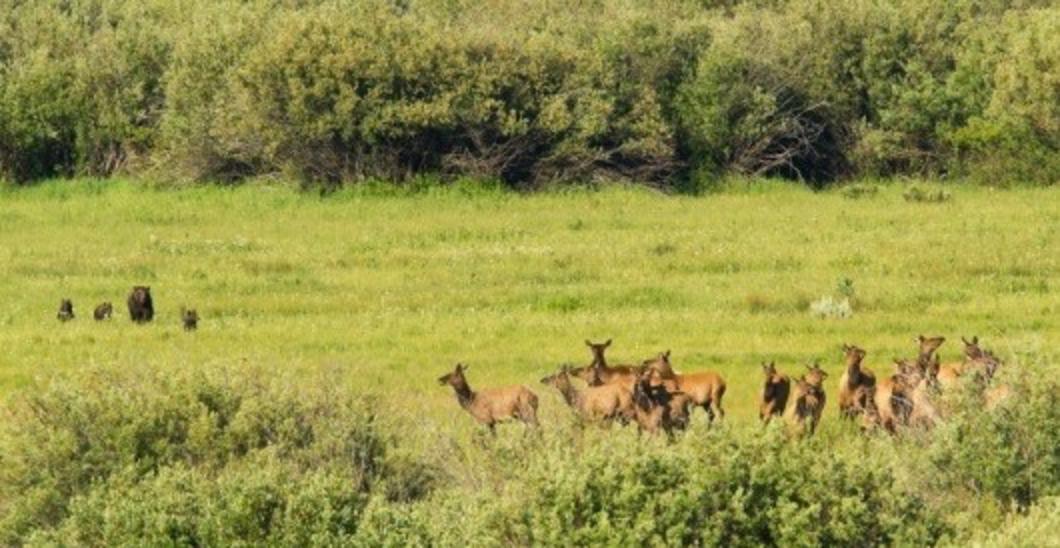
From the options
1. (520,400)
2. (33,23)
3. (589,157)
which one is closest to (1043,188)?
(589,157)

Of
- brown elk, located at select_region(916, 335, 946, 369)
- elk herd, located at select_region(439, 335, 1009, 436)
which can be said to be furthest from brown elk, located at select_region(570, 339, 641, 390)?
brown elk, located at select_region(916, 335, 946, 369)

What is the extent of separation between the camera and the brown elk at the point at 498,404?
2159 cm

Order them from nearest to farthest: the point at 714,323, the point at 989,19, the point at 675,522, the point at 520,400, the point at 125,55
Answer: the point at 675,522 < the point at 520,400 < the point at 714,323 < the point at 125,55 < the point at 989,19

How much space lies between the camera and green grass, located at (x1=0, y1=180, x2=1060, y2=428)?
90.0ft

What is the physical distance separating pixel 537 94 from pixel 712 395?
3092cm

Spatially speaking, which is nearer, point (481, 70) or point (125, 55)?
point (481, 70)

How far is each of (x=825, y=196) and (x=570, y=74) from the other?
6.91 meters

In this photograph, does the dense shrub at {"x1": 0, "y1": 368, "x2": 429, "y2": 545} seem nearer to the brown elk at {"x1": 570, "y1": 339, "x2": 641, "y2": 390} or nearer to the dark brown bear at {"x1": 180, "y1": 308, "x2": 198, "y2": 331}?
the brown elk at {"x1": 570, "y1": 339, "x2": 641, "y2": 390}

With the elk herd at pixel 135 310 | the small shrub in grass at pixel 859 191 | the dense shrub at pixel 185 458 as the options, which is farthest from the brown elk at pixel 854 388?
the small shrub in grass at pixel 859 191

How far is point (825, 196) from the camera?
167ft

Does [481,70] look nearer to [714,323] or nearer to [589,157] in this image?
[589,157]

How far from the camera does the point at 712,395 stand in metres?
22.5

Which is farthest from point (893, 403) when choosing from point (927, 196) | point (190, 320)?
point (927, 196)

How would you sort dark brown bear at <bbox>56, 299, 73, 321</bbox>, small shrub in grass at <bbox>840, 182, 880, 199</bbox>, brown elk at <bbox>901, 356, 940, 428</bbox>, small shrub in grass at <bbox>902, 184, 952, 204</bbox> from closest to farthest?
brown elk at <bbox>901, 356, 940, 428</bbox>
dark brown bear at <bbox>56, 299, 73, 321</bbox>
small shrub in grass at <bbox>902, 184, 952, 204</bbox>
small shrub in grass at <bbox>840, 182, 880, 199</bbox>
